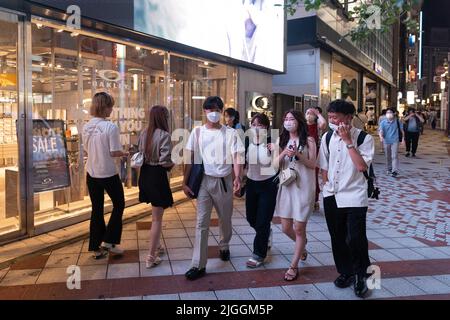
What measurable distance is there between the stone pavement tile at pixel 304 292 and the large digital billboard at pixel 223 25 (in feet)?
14.3

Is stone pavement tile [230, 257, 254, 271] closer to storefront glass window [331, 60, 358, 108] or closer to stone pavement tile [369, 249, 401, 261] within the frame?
stone pavement tile [369, 249, 401, 261]

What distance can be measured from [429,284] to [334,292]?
1.03 meters

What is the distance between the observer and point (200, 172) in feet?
13.0

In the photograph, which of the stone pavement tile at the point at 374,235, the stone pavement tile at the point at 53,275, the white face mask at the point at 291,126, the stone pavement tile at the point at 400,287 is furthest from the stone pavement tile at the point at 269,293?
the stone pavement tile at the point at 374,235

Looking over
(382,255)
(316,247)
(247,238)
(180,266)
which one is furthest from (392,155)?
(180,266)

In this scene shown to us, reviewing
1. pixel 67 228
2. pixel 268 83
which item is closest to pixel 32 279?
pixel 67 228

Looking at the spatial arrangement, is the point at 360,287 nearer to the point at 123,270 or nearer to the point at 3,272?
the point at 123,270

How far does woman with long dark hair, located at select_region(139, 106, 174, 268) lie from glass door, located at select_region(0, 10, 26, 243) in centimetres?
179

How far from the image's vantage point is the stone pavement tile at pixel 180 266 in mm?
4137

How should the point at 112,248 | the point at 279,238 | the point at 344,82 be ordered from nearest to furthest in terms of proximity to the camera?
the point at 112,248, the point at 279,238, the point at 344,82

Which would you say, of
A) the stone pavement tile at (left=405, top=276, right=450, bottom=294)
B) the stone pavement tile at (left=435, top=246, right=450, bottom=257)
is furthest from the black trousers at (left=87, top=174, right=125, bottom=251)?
the stone pavement tile at (left=435, top=246, right=450, bottom=257)

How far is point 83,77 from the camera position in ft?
21.6

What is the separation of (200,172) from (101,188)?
123cm
